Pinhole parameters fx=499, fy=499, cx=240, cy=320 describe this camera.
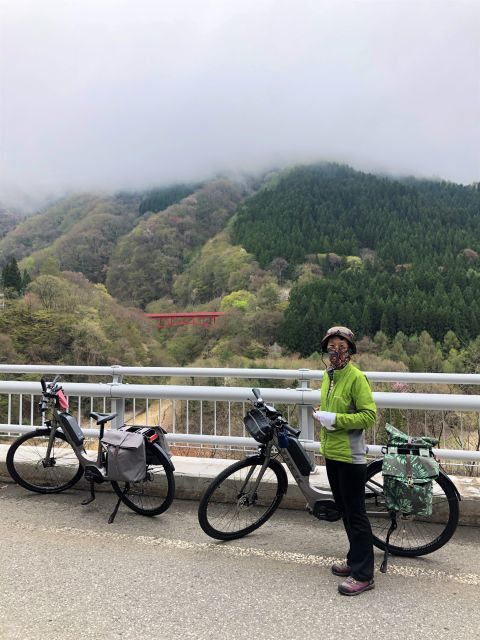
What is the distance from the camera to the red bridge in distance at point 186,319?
3498 inches

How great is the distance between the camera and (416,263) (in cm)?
9394

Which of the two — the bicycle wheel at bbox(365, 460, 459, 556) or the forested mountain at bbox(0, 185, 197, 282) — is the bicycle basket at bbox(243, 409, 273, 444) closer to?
A: the bicycle wheel at bbox(365, 460, 459, 556)

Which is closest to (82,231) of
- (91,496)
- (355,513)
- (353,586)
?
(91,496)

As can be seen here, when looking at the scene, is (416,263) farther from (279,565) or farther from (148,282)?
(279,565)

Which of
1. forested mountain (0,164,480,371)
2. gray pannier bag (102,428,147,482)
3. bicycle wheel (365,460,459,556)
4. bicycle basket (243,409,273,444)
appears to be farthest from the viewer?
forested mountain (0,164,480,371)

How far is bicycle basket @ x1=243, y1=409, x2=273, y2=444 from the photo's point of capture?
373cm

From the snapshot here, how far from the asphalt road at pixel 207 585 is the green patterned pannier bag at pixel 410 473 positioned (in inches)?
18.2

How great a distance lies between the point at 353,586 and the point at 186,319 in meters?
89.2

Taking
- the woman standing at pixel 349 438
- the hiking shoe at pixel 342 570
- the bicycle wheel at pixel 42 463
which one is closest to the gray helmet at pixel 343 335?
the woman standing at pixel 349 438

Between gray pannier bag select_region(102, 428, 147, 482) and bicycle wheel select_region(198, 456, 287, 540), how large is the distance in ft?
2.21

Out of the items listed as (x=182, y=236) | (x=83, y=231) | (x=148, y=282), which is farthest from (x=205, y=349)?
(x=83, y=231)

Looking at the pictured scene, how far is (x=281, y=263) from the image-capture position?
101625 mm

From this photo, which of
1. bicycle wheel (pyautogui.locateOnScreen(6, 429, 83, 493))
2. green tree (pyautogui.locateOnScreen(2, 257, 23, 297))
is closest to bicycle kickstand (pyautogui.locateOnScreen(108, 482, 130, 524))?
bicycle wheel (pyautogui.locateOnScreen(6, 429, 83, 493))

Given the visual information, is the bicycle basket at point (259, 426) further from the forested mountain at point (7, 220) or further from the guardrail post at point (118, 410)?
the forested mountain at point (7, 220)
